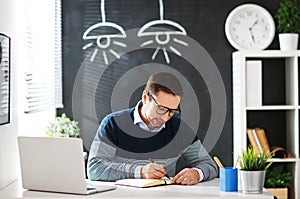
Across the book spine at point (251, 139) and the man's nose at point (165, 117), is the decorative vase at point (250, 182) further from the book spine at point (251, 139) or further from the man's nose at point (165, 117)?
the book spine at point (251, 139)

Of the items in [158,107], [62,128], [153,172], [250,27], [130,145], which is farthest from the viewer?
[250,27]

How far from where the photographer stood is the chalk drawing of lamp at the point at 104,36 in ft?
16.8

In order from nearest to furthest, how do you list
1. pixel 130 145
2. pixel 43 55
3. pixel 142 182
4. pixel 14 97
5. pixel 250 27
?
pixel 142 182
pixel 14 97
pixel 130 145
pixel 43 55
pixel 250 27

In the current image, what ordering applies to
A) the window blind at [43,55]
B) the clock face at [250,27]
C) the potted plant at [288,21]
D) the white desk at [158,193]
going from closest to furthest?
the white desk at [158,193] < the window blind at [43,55] < the potted plant at [288,21] < the clock face at [250,27]

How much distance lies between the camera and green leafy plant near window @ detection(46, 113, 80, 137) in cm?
462

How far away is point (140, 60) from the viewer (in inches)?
201

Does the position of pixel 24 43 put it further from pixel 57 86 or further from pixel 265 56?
pixel 265 56

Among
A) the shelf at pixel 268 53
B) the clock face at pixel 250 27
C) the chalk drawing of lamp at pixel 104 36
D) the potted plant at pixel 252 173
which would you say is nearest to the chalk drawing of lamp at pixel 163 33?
the chalk drawing of lamp at pixel 104 36

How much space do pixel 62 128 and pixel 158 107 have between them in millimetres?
1436

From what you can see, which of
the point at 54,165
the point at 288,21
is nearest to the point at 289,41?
the point at 288,21

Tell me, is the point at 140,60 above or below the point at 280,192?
above

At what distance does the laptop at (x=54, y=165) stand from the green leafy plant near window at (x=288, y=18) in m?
2.49

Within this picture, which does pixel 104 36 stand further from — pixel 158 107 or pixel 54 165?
pixel 54 165

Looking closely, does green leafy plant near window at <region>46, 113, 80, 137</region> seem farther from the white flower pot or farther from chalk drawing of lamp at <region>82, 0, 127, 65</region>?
the white flower pot
